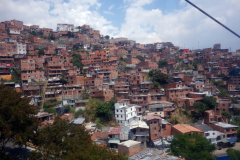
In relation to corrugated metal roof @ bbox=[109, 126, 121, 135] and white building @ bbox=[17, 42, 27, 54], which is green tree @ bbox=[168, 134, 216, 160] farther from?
white building @ bbox=[17, 42, 27, 54]

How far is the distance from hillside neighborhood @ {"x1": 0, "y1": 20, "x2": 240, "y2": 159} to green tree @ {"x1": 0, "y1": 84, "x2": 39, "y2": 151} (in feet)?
10.9

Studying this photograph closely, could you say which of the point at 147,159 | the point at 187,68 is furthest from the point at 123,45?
the point at 147,159

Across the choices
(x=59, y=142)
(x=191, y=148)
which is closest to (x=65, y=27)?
(x=59, y=142)

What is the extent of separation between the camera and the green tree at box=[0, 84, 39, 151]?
775cm

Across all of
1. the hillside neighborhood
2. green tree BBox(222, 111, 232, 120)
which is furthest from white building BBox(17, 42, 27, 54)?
green tree BBox(222, 111, 232, 120)

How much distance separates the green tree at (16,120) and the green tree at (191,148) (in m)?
8.96

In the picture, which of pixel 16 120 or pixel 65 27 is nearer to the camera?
pixel 16 120

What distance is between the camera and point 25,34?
38.3 meters

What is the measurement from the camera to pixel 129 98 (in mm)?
21250

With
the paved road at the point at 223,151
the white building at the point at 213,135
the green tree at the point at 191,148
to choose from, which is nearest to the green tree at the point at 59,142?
the green tree at the point at 191,148

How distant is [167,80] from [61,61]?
16.1m

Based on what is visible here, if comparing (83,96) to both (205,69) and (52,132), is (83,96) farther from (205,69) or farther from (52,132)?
(205,69)

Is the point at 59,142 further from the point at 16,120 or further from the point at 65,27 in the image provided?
the point at 65,27

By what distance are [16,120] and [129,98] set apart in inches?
567
